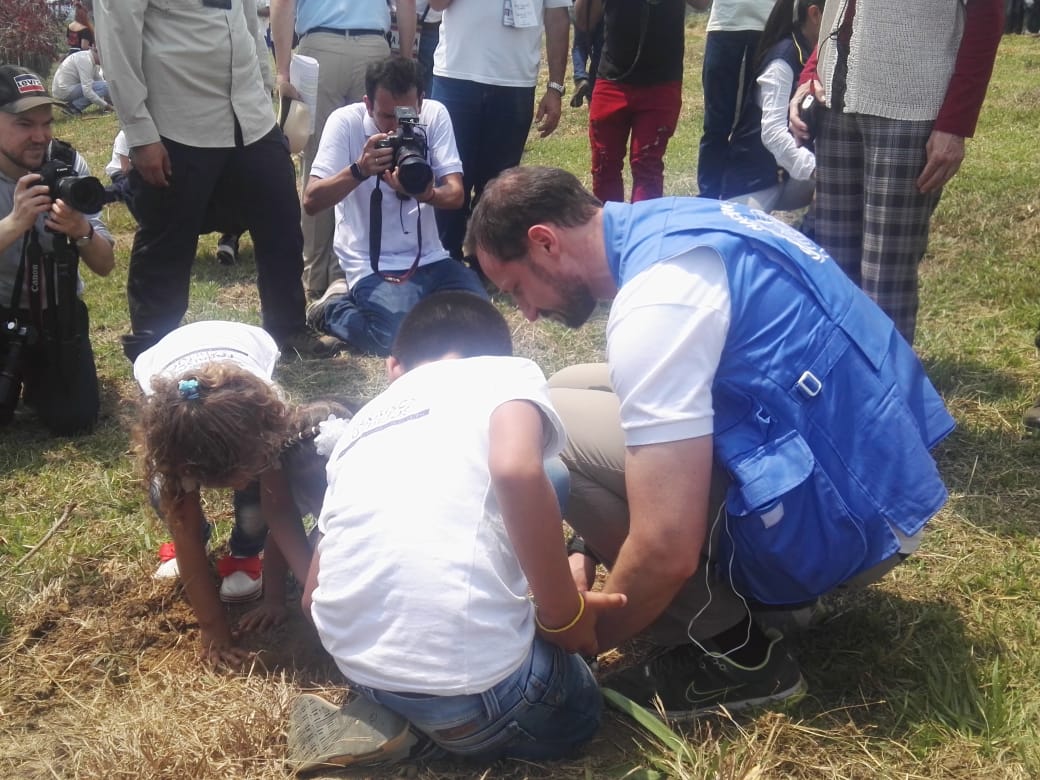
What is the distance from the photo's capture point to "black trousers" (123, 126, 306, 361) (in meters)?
3.62

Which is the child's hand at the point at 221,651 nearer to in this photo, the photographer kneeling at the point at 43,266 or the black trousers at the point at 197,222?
the photographer kneeling at the point at 43,266

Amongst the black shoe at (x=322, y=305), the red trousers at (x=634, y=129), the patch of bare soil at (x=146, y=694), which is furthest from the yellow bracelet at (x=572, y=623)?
the red trousers at (x=634, y=129)

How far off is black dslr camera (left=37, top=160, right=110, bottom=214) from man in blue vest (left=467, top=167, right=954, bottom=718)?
1822mm

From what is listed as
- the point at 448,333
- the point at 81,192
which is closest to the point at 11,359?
the point at 81,192

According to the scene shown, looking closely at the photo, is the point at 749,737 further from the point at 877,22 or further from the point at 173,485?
the point at 877,22

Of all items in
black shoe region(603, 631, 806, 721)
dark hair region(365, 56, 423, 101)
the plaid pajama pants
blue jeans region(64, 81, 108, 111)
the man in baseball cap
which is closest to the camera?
black shoe region(603, 631, 806, 721)

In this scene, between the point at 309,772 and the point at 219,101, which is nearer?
the point at 309,772

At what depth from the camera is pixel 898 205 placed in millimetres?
2928

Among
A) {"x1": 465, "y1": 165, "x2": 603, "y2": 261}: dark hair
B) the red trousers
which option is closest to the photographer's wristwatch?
{"x1": 465, "y1": 165, "x2": 603, "y2": 261}: dark hair

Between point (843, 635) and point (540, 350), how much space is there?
6.52ft

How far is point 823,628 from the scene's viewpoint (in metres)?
2.32

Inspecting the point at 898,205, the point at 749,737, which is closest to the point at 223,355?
the point at 749,737

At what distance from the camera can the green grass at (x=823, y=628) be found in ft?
6.28

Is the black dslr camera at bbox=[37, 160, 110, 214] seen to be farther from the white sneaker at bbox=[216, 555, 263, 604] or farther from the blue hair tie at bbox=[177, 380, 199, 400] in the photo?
the blue hair tie at bbox=[177, 380, 199, 400]
